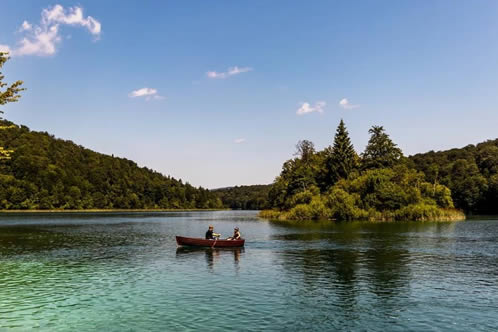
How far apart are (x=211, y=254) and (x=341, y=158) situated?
8220 centimetres

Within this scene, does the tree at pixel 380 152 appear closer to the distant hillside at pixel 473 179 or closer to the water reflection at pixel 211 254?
the distant hillside at pixel 473 179

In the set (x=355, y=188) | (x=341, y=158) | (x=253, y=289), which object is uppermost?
(x=341, y=158)

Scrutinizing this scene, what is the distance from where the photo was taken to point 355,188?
10375 centimetres

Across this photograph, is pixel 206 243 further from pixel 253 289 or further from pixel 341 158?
pixel 341 158

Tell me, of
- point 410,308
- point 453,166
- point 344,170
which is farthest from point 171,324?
point 453,166

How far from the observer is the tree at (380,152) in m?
125

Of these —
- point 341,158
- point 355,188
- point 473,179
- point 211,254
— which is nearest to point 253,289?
point 211,254

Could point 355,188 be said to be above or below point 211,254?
above

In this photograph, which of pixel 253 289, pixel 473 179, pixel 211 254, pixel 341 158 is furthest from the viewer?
Result: pixel 473 179

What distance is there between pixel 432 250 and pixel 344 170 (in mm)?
73942

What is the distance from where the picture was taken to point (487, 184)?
481ft

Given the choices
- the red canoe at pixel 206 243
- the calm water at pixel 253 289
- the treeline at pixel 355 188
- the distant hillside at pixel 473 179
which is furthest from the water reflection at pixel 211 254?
the distant hillside at pixel 473 179

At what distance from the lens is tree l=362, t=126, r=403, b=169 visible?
4934 inches

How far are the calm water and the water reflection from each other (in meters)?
0.11
